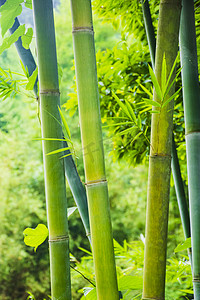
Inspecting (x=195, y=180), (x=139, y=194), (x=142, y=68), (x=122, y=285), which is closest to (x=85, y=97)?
(x=195, y=180)

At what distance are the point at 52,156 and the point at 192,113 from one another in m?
0.23

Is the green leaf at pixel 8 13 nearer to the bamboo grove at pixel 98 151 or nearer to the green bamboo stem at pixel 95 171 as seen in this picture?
the bamboo grove at pixel 98 151

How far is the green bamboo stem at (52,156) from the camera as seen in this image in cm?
49

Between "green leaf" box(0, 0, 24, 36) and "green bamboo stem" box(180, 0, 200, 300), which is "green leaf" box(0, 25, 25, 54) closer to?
"green leaf" box(0, 0, 24, 36)

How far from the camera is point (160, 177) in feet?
1.38

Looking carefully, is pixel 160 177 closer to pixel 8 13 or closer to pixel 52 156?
pixel 52 156

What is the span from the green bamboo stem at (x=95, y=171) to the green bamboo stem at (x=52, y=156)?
0.24ft

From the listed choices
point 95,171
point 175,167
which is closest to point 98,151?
point 95,171

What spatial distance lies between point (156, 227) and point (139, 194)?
4.96 metres

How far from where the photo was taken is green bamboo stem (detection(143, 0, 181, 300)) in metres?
0.41

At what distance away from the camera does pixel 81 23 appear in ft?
1.44

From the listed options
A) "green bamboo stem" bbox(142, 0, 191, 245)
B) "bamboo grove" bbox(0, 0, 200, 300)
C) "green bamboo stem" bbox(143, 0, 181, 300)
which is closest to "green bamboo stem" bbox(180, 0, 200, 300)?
"bamboo grove" bbox(0, 0, 200, 300)

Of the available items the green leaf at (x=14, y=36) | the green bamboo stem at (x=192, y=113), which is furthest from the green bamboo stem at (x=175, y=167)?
the green leaf at (x=14, y=36)

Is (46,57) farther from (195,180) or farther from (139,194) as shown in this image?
(139,194)
